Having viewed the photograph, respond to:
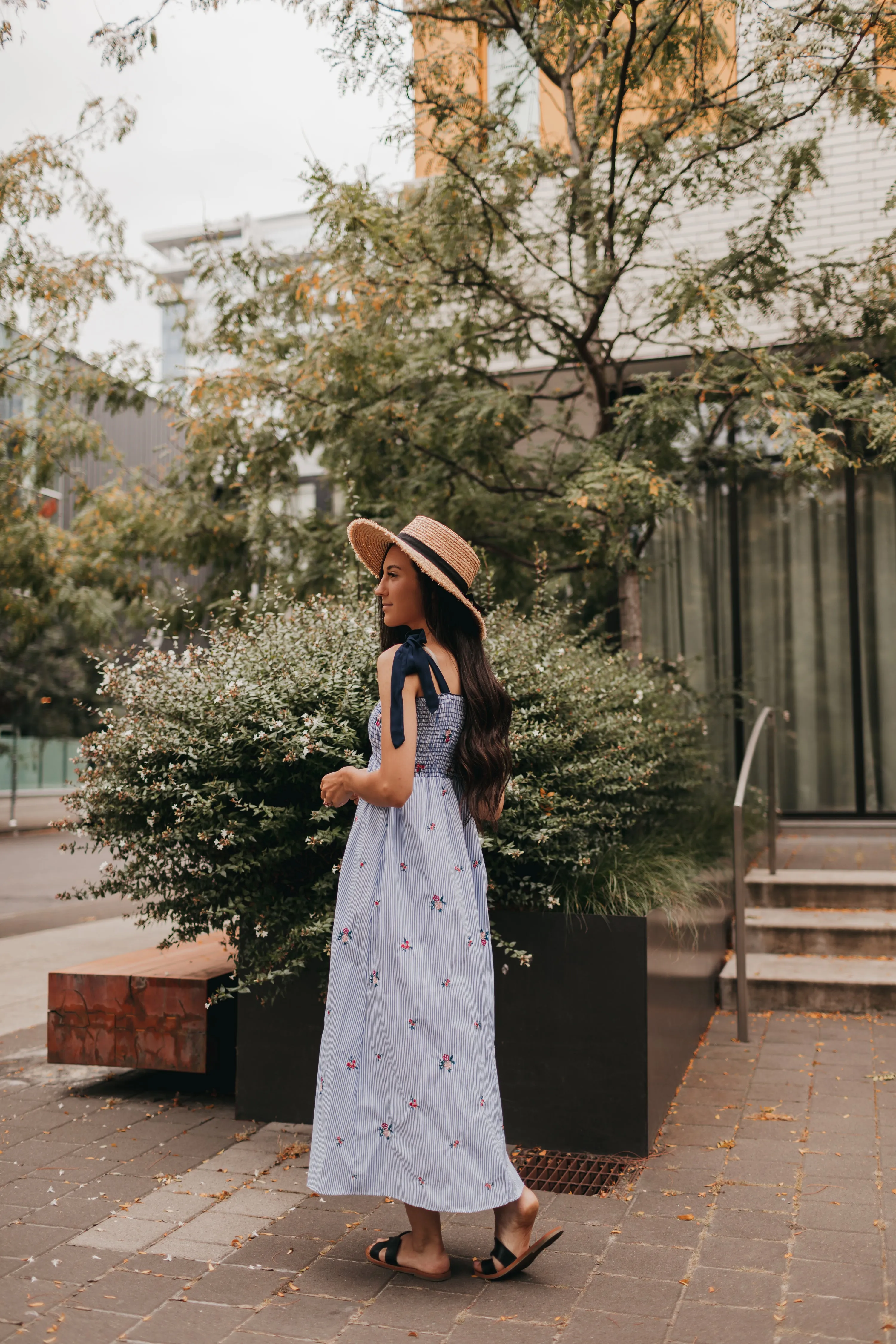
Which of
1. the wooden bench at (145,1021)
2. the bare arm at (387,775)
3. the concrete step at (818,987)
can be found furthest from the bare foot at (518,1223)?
the concrete step at (818,987)

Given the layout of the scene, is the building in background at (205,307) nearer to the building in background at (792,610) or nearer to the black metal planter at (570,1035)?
the building in background at (792,610)

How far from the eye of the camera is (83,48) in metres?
6.09

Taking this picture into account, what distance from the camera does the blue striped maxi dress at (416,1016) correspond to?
9.88 feet

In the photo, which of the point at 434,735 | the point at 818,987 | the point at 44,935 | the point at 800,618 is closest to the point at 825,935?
the point at 818,987

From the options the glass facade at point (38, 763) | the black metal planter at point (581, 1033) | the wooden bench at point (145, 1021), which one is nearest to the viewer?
the black metal planter at point (581, 1033)

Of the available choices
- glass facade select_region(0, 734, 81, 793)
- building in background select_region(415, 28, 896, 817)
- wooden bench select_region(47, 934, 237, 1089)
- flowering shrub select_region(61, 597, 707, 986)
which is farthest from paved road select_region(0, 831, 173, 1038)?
glass facade select_region(0, 734, 81, 793)

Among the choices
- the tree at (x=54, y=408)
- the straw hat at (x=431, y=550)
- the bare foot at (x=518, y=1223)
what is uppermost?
the tree at (x=54, y=408)

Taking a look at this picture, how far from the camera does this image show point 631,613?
789 centimetres

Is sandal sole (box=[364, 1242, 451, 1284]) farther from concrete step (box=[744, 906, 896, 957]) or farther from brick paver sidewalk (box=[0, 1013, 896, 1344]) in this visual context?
concrete step (box=[744, 906, 896, 957])

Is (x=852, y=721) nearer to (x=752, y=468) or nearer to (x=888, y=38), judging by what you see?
(x=752, y=468)

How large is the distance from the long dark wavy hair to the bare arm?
0.20 meters

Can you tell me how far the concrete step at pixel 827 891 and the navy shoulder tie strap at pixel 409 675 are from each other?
15.1ft

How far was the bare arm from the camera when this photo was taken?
300 cm

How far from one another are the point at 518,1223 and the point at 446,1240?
16.4 inches
